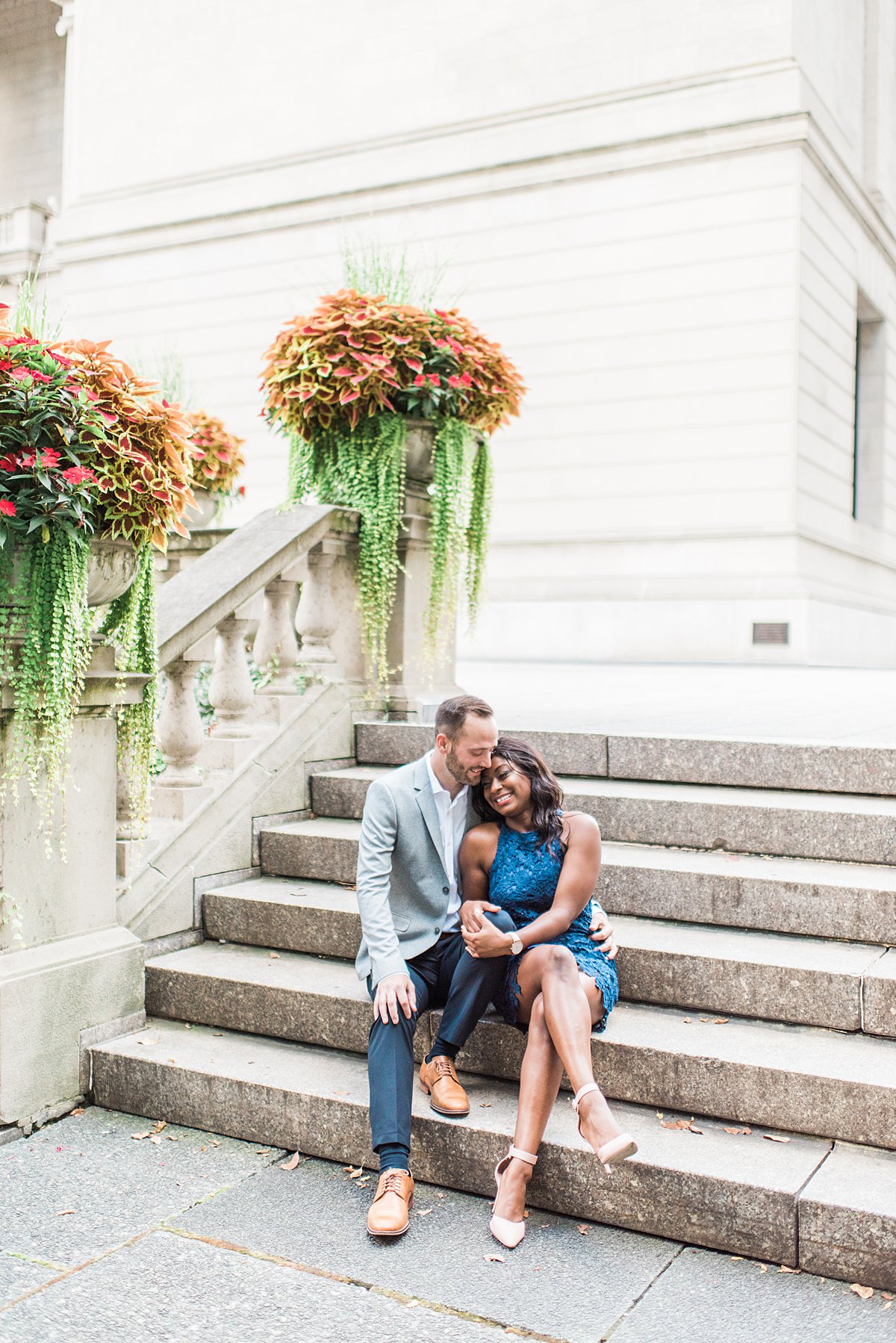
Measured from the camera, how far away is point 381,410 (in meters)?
5.54

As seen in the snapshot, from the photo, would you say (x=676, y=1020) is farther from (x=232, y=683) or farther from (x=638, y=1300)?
(x=232, y=683)

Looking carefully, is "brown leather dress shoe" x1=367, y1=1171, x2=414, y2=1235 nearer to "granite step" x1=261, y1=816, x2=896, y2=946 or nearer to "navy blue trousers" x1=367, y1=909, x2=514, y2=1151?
"navy blue trousers" x1=367, y1=909, x2=514, y2=1151

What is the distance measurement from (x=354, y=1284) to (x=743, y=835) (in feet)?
7.02

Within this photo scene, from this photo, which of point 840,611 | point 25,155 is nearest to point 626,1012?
point 840,611

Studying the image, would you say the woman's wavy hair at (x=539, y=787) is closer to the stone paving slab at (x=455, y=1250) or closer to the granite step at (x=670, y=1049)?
the granite step at (x=670, y=1049)

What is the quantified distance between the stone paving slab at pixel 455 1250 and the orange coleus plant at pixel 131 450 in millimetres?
2012

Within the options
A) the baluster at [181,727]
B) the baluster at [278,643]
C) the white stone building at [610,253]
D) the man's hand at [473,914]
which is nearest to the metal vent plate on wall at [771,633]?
the white stone building at [610,253]

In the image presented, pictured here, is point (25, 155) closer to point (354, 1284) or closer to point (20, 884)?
point (20, 884)

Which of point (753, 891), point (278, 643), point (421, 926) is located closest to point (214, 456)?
point (278, 643)

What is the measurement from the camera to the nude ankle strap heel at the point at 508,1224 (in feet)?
9.90

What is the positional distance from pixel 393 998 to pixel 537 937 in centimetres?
45

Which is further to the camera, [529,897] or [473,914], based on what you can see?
[529,897]

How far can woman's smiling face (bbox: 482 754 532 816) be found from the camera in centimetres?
360

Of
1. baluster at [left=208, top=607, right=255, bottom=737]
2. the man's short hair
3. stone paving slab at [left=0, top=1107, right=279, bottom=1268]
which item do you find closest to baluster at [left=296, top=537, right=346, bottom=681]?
baluster at [left=208, top=607, right=255, bottom=737]
